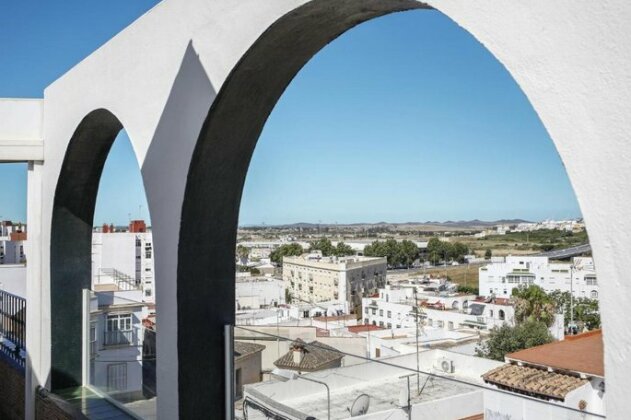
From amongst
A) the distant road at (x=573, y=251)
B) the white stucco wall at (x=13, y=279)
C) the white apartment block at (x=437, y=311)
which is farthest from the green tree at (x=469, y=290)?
the white stucco wall at (x=13, y=279)

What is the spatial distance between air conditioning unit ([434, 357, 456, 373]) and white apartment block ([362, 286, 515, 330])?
770 inches

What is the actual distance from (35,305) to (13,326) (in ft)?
2.38

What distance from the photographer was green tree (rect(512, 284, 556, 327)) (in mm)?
24797

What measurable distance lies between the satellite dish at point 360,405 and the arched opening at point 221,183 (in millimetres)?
648

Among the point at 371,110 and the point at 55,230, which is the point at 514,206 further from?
the point at 55,230

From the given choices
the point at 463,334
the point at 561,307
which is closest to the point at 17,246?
the point at 463,334

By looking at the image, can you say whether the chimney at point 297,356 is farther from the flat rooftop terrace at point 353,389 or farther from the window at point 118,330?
the window at point 118,330

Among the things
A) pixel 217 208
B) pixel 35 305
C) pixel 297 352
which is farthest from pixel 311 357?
pixel 35 305

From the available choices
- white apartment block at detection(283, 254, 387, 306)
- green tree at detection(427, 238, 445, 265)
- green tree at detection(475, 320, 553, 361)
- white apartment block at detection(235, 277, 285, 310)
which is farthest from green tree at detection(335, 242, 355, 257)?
green tree at detection(475, 320, 553, 361)

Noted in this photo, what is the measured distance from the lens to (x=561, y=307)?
2789cm

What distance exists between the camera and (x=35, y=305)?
381 cm

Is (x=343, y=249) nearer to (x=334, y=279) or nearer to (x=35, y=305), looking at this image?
(x=334, y=279)

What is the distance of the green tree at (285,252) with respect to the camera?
5906 centimetres

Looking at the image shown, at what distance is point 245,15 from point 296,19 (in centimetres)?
23
